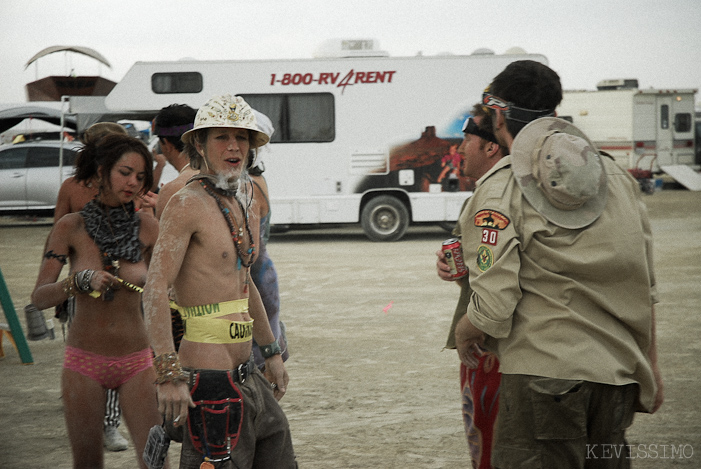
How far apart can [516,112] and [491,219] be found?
43 centimetres

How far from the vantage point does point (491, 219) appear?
7.38 ft

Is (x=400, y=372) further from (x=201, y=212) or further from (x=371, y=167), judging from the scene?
(x=371, y=167)

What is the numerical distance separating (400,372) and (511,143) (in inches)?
141

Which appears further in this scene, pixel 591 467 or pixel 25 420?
pixel 25 420

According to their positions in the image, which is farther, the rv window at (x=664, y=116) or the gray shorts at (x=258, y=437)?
the rv window at (x=664, y=116)

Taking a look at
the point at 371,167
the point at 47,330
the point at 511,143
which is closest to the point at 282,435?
the point at 511,143

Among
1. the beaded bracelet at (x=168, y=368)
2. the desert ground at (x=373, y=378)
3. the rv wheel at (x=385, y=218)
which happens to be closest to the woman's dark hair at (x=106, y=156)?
the beaded bracelet at (x=168, y=368)

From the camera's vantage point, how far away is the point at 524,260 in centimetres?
Answer: 224

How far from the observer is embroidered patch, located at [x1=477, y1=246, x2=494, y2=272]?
2.22 metres

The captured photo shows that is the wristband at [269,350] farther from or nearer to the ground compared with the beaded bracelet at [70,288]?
nearer to the ground

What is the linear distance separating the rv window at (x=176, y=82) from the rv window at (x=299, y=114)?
97cm

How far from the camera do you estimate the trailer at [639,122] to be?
859 inches

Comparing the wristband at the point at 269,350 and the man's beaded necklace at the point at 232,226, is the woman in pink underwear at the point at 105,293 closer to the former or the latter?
the wristband at the point at 269,350

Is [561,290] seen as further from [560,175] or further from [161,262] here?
[161,262]
